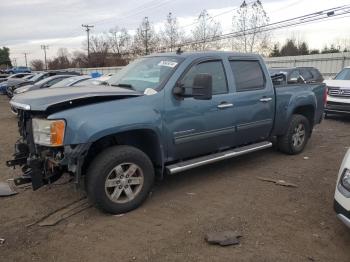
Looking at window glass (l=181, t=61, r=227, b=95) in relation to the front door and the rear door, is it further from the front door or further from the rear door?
the rear door

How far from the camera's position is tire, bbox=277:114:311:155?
691 cm

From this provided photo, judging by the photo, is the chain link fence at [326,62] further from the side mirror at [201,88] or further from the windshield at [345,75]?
the side mirror at [201,88]

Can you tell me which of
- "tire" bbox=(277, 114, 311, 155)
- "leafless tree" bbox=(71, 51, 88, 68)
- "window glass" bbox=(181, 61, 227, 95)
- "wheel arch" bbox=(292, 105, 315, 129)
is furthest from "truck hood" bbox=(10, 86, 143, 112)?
"leafless tree" bbox=(71, 51, 88, 68)

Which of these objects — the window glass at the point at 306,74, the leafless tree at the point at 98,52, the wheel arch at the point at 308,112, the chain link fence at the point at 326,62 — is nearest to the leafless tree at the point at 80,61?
the leafless tree at the point at 98,52

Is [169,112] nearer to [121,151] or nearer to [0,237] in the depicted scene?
[121,151]

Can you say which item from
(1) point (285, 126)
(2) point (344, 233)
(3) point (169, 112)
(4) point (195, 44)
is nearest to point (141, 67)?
(3) point (169, 112)

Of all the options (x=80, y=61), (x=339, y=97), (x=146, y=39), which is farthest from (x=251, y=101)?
(x=80, y=61)

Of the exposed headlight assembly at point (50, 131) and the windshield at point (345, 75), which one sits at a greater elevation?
the windshield at point (345, 75)

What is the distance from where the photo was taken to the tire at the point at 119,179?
4.22 m

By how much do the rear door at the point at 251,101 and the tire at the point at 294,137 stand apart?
0.65 metres

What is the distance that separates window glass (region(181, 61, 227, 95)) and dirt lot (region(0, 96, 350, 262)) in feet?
4.56

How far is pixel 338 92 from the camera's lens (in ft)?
37.6

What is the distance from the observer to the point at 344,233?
400 centimetres

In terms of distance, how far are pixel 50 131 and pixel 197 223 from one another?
6.28 ft
